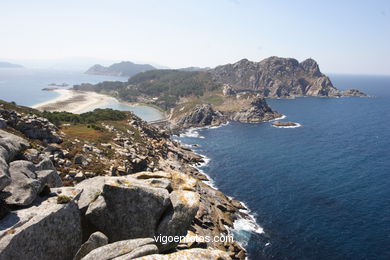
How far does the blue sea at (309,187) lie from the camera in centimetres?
5541

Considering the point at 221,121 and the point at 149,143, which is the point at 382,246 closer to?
the point at 149,143

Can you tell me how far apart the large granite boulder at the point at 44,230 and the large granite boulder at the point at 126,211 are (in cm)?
158

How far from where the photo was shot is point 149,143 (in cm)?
9262

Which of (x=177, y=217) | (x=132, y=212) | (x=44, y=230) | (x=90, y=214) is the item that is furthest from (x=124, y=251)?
(x=177, y=217)

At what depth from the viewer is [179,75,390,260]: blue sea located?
55406 mm

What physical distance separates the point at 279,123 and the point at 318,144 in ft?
177

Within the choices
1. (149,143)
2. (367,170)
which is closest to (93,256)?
(149,143)

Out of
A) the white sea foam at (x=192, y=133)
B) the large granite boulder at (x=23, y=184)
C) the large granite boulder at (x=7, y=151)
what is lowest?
the white sea foam at (x=192, y=133)


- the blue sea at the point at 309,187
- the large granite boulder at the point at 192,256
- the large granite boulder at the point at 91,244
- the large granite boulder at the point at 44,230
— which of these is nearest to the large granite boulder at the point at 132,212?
the large granite boulder at the point at 44,230

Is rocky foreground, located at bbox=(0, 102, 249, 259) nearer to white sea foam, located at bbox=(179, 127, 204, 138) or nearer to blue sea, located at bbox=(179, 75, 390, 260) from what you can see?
blue sea, located at bbox=(179, 75, 390, 260)

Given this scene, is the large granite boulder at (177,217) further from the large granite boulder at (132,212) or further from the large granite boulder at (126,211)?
the large granite boulder at (126,211)

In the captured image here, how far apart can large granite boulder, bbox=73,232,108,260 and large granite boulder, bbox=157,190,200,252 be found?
150 inches

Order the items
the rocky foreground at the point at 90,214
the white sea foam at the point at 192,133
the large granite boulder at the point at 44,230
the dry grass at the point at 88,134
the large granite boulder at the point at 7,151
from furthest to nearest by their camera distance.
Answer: the white sea foam at the point at 192,133 < the dry grass at the point at 88,134 < the large granite boulder at the point at 7,151 < the rocky foreground at the point at 90,214 < the large granite boulder at the point at 44,230

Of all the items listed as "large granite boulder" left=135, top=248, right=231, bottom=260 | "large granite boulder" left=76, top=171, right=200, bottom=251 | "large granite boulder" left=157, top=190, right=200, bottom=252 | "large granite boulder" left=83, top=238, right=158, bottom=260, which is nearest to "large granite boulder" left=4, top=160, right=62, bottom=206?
"large granite boulder" left=76, top=171, right=200, bottom=251
